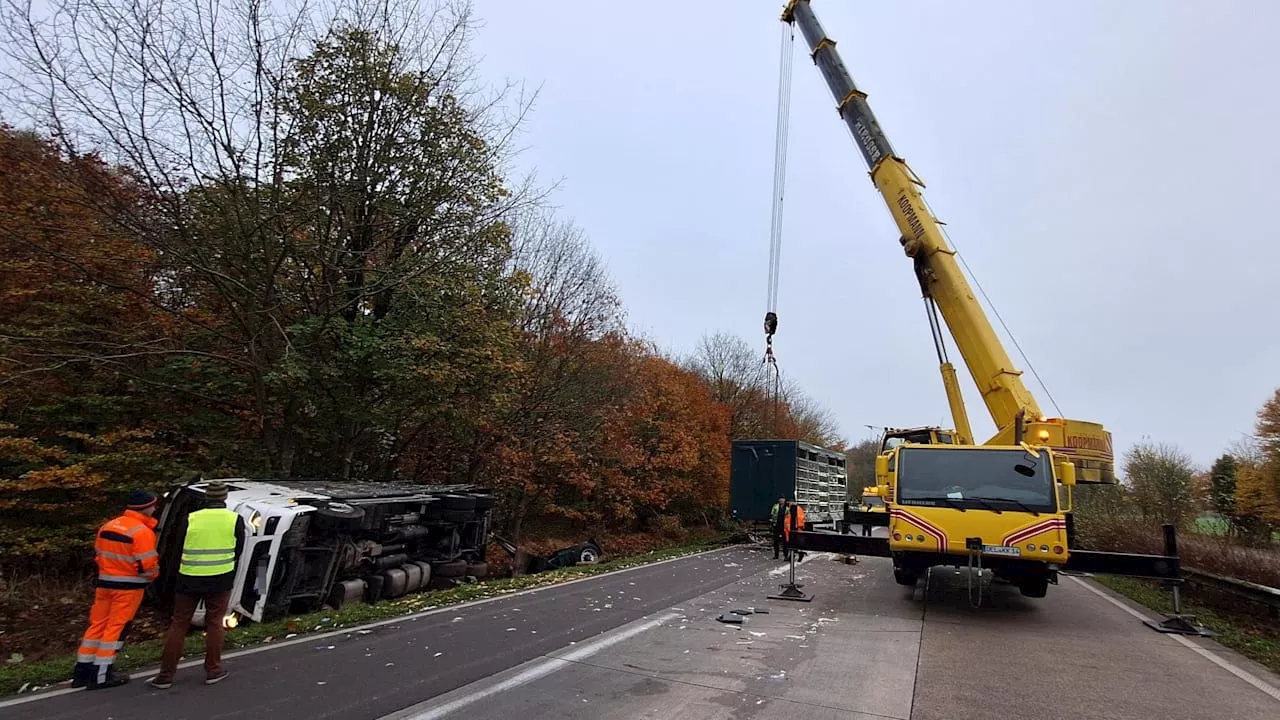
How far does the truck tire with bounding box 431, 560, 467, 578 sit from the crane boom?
9.62 m

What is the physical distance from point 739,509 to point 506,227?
429 inches

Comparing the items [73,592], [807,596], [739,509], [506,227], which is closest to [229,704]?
[73,592]

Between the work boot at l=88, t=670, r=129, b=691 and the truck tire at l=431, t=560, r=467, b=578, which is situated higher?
the truck tire at l=431, t=560, r=467, b=578

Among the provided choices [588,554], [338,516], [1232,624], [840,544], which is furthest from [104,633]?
[1232,624]

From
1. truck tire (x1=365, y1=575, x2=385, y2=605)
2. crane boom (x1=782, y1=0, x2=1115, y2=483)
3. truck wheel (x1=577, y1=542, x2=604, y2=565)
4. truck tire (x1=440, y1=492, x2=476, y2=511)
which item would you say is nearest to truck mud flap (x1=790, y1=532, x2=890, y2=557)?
crane boom (x1=782, y1=0, x2=1115, y2=483)

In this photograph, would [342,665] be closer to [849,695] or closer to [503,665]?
[503,665]

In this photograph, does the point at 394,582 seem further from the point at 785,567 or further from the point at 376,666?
the point at 785,567

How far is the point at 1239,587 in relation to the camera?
9.38 metres

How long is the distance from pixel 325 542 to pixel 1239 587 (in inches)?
497

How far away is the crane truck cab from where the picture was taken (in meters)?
8.55

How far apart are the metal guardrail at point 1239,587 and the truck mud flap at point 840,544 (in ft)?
15.3

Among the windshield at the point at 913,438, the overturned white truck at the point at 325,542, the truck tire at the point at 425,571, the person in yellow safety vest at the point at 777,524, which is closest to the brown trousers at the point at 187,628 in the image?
the overturned white truck at the point at 325,542

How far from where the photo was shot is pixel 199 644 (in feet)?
21.8

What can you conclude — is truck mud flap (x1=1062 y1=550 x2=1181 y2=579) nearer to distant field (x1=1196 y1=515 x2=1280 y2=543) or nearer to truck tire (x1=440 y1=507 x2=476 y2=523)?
distant field (x1=1196 y1=515 x2=1280 y2=543)
